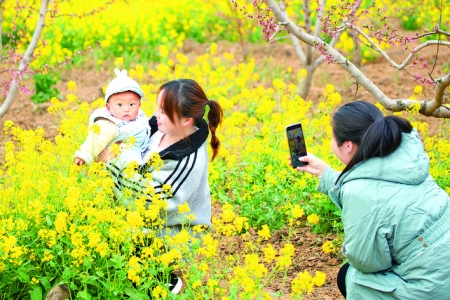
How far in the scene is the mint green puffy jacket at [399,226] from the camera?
2.78 meters

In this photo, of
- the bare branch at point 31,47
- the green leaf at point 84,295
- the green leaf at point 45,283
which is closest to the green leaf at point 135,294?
the green leaf at point 84,295

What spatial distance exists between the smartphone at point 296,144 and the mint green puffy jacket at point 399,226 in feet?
2.18

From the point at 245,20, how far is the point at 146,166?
7439 mm

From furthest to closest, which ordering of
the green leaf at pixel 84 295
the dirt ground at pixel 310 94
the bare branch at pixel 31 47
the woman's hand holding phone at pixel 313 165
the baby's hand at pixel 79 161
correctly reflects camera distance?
the bare branch at pixel 31 47 → the dirt ground at pixel 310 94 → the baby's hand at pixel 79 161 → the woman's hand holding phone at pixel 313 165 → the green leaf at pixel 84 295

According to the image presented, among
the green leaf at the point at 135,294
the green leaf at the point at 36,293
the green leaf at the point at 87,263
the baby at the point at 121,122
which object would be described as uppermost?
the baby at the point at 121,122

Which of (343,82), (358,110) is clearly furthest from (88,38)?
(358,110)

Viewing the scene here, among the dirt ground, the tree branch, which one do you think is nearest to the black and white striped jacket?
the dirt ground

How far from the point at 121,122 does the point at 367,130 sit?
1.59 meters

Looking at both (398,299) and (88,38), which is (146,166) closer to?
(398,299)

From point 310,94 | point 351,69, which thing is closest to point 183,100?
point 351,69

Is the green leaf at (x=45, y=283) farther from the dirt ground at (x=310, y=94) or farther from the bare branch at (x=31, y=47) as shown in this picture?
the bare branch at (x=31, y=47)

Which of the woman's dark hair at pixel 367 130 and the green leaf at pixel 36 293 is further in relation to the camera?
the green leaf at pixel 36 293

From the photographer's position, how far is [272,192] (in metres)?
4.66

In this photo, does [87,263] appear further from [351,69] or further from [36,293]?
[351,69]
